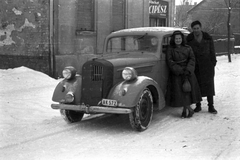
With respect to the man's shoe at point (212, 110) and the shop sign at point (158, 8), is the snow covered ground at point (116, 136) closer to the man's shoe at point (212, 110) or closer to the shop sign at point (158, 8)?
the man's shoe at point (212, 110)

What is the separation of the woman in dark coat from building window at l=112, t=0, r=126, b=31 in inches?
356

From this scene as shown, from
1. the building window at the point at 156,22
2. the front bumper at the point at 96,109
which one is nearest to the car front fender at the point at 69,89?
the front bumper at the point at 96,109

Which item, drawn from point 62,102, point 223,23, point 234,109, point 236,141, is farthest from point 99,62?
point 223,23

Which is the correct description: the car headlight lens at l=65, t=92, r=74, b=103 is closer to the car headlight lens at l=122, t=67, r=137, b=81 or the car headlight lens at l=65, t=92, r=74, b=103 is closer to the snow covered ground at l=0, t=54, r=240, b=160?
the snow covered ground at l=0, t=54, r=240, b=160

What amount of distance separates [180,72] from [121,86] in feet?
4.66

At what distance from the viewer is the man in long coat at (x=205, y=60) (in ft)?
23.8

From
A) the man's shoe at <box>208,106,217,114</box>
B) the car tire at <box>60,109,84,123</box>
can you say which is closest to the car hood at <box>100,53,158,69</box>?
the car tire at <box>60,109,84,123</box>

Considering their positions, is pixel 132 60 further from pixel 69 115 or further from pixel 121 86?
pixel 69 115

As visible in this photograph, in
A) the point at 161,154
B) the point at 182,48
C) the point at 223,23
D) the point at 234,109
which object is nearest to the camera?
the point at 161,154

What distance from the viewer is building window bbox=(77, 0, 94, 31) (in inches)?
546

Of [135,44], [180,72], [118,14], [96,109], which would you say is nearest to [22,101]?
[135,44]

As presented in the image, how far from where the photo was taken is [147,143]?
5148 millimetres

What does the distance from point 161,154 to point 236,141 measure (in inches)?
50.7

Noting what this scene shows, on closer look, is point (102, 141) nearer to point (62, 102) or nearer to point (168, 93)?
point (62, 102)
